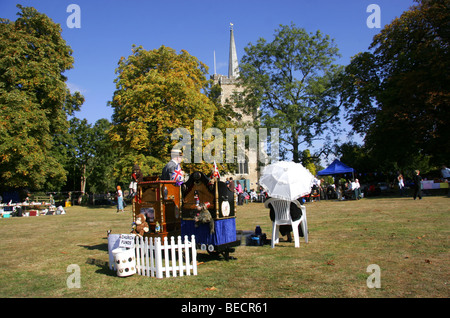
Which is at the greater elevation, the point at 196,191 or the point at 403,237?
the point at 196,191

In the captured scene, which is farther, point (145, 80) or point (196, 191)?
point (145, 80)

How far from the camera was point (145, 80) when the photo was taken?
25.1 m

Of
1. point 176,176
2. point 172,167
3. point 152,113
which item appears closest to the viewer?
point 176,176

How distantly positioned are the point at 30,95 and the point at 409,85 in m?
29.8

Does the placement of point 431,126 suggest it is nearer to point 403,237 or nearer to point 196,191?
point 403,237

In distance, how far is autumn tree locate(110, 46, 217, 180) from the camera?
2447cm

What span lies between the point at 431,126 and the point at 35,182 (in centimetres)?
3117

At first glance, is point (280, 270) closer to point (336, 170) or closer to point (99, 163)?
point (336, 170)

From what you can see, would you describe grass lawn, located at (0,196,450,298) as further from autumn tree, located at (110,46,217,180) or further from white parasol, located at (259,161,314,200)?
autumn tree, located at (110,46,217,180)

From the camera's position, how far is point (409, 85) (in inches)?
929

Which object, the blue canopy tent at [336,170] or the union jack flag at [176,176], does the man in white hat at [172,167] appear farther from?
the blue canopy tent at [336,170]

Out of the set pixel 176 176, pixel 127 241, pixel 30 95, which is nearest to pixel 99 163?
pixel 30 95
